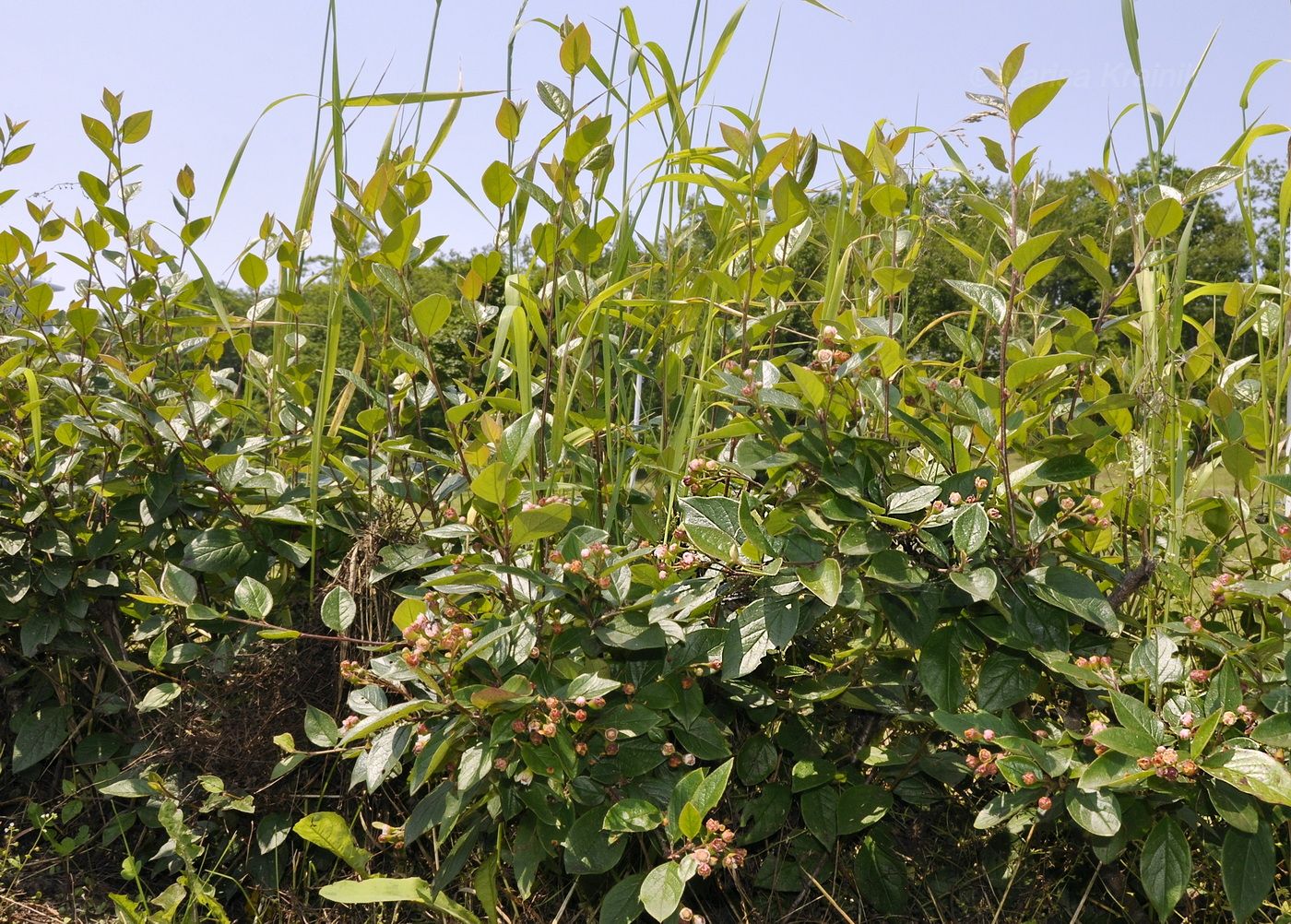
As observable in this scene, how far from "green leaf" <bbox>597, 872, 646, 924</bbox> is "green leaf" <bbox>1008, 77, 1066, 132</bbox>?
3.19ft

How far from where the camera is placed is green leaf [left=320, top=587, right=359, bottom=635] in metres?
1.30

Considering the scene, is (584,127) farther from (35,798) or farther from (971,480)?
(35,798)

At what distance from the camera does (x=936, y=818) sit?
1.40 metres

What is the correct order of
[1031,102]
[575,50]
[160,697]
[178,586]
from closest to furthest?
[1031,102] → [575,50] → [178,586] → [160,697]

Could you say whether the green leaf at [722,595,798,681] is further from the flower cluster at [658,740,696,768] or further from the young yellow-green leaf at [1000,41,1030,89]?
the young yellow-green leaf at [1000,41,1030,89]

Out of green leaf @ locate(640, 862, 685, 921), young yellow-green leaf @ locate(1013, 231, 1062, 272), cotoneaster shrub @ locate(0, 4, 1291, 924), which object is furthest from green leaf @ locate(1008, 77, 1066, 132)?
green leaf @ locate(640, 862, 685, 921)

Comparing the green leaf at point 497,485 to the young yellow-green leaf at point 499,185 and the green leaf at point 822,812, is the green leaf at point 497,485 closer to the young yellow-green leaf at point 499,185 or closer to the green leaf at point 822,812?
the young yellow-green leaf at point 499,185

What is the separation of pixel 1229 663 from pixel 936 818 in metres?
0.47

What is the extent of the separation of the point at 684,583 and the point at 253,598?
607mm

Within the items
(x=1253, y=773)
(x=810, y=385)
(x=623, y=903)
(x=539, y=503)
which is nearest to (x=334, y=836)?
(x=623, y=903)

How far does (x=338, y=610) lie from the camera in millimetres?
1319

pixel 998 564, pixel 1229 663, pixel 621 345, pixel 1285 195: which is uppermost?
pixel 1285 195

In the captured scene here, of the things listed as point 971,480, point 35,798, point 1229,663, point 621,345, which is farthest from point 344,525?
point 1229,663

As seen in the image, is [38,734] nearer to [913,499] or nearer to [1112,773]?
[913,499]
